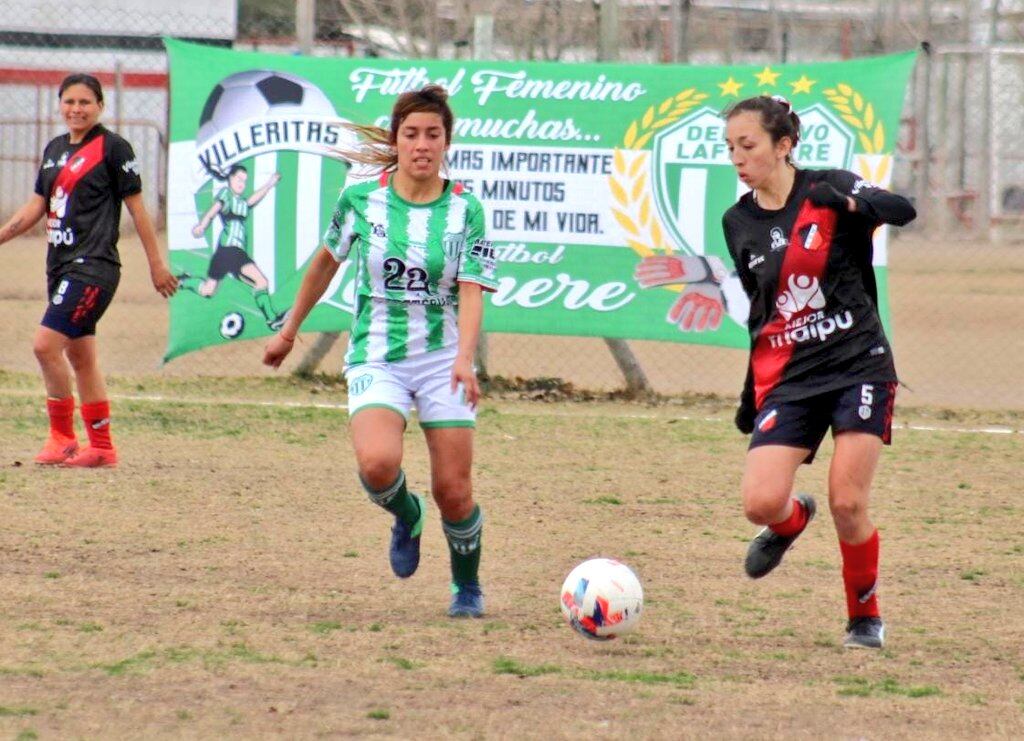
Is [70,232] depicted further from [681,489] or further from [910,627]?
[910,627]

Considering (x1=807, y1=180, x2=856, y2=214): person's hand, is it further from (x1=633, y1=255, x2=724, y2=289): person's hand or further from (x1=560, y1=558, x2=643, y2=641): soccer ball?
(x1=633, y1=255, x2=724, y2=289): person's hand

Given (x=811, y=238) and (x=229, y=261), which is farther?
(x=229, y=261)

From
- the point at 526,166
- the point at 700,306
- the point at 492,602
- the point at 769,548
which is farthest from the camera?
the point at 526,166

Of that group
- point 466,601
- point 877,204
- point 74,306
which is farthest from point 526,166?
point 877,204

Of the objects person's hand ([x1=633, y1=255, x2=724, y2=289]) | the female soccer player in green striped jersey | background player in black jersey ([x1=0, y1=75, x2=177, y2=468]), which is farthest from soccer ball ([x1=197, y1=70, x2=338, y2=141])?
the female soccer player in green striped jersey

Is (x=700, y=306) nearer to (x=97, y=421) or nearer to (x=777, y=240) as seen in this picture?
(x=97, y=421)

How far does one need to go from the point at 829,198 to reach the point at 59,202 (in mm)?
4407

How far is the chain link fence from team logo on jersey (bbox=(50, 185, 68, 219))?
391 centimetres

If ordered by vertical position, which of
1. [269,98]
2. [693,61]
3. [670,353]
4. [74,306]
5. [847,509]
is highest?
[693,61]

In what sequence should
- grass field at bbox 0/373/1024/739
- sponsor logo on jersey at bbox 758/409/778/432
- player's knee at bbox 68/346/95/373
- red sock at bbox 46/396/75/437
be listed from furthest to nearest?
red sock at bbox 46/396/75/437 < player's knee at bbox 68/346/95/373 < sponsor logo on jersey at bbox 758/409/778/432 < grass field at bbox 0/373/1024/739

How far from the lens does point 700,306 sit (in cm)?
1107

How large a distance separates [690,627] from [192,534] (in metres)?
2.40

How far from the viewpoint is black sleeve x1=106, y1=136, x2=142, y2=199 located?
8172 millimetres

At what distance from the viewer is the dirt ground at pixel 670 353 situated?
1234 centimetres
